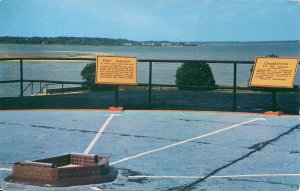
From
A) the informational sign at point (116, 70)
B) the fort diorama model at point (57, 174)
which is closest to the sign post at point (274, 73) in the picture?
the informational sign at point (116, 70)

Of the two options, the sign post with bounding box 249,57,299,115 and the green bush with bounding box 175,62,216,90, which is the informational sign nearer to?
the sign post with bounding box 249,57,299,115

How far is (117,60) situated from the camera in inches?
519

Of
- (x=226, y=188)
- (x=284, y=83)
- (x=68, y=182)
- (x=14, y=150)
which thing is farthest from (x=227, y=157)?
(x=284, y=83)

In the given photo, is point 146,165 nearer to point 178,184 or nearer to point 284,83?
point 178,184

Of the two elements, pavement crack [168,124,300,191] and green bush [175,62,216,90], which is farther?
green bush [175,62,216,90]

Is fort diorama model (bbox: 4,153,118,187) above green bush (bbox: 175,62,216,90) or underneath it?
underneath

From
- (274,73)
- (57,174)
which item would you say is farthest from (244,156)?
(274,73)

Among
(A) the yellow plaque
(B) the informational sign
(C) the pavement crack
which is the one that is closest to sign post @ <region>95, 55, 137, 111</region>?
(B) the informational sign

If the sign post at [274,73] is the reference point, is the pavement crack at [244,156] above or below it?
below

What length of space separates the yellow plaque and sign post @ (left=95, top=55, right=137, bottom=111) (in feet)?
10.0

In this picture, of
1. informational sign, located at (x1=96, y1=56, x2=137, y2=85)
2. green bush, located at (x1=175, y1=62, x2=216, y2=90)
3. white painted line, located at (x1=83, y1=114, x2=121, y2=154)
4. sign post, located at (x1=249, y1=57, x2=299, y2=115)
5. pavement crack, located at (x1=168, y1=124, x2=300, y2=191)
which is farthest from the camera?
green bush, located at (x1=175, y1=62, x2=216, y2=90)

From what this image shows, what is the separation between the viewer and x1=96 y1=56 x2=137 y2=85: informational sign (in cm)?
1312

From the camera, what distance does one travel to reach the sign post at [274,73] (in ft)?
40.0

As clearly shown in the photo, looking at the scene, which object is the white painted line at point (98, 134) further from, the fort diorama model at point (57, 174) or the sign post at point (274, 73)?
the sign post at point (274, 73)
